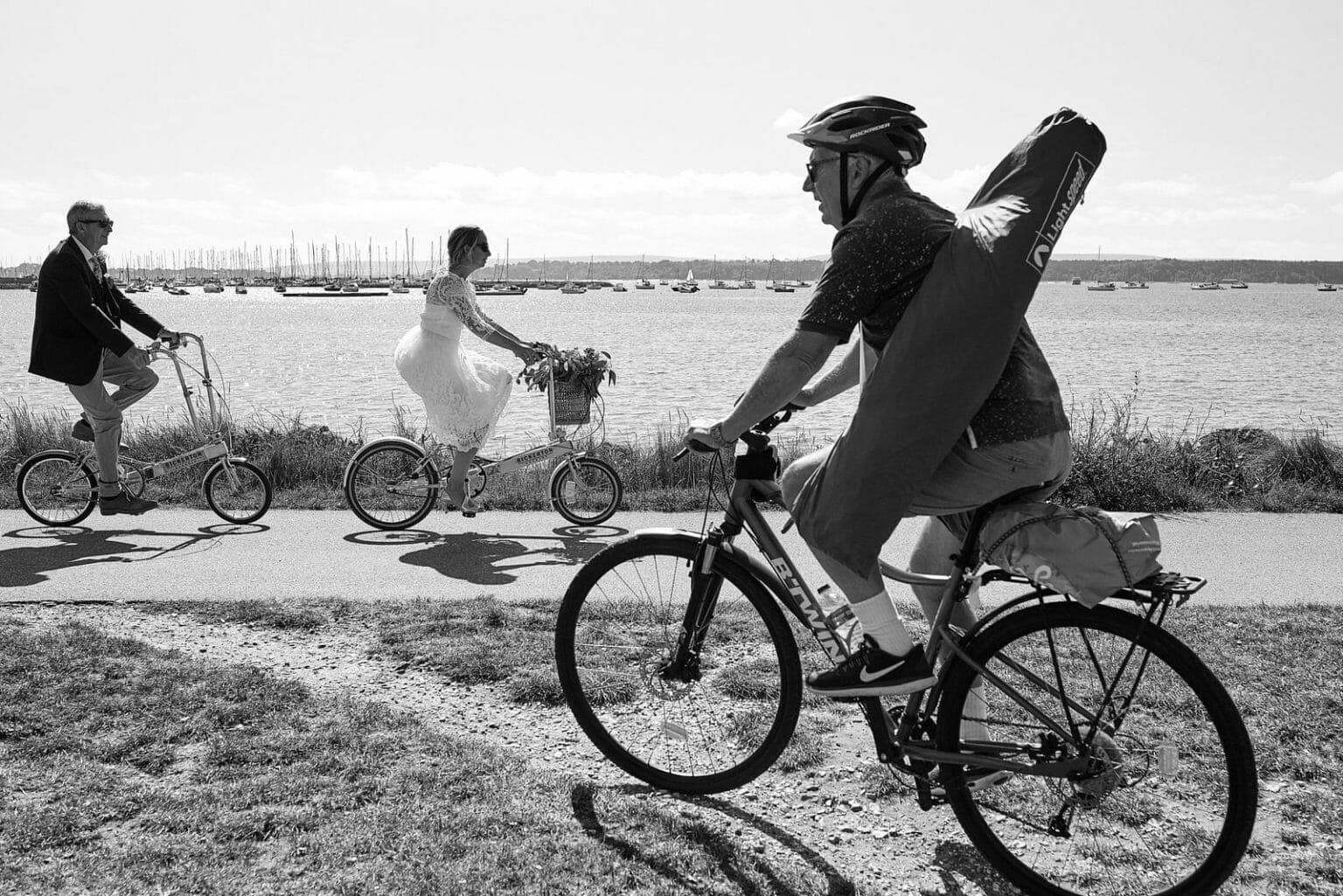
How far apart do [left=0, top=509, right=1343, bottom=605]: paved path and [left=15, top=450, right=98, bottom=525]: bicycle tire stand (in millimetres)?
125

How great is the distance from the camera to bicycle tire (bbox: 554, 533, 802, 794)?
3637 mm

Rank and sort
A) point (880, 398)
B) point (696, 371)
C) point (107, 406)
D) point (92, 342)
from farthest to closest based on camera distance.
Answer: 1. point (696, 371)
2. point (107, 406)
3. point (92, 342)
4. point (880, 398)

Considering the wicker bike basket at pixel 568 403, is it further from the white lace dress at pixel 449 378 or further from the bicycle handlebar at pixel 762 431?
the bicycle handlebar at pixel 762 431

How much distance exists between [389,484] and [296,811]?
4.84m

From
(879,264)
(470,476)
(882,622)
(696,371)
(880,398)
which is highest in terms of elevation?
(879,264)

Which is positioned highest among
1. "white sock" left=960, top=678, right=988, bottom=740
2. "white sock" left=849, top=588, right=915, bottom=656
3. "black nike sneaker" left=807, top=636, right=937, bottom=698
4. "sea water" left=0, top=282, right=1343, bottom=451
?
"white sock" left=849, top=588, right=915, bottom=656

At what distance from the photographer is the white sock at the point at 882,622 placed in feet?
10.3

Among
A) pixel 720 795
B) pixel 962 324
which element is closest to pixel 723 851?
pixel 720 795

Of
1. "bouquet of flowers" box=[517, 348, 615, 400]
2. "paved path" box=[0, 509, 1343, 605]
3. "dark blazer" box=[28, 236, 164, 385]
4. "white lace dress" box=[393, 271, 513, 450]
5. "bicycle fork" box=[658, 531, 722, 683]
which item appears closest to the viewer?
"bicycle fork" box=[658, 531, 722, 683]

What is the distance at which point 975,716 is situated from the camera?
3.29m

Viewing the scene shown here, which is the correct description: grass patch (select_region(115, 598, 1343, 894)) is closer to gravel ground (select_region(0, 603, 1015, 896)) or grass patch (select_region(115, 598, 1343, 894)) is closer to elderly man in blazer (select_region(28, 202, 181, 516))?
gravel ground (select_region(0, 603, 1015, 896))

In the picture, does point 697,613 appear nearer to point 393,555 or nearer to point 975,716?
point 975,716

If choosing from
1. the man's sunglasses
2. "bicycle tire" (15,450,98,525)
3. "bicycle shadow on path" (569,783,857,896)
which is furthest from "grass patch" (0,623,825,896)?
"bicycle tire" (15,450,98,525)

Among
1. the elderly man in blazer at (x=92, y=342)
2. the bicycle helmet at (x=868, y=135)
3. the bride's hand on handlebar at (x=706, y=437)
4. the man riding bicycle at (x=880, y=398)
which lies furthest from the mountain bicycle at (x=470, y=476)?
the bicycle helmet at (x=868, y=135)
